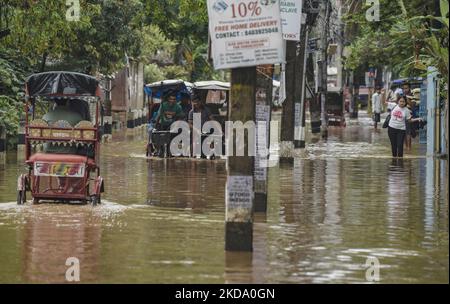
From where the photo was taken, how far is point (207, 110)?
31125 mm

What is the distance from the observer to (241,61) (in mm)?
12641

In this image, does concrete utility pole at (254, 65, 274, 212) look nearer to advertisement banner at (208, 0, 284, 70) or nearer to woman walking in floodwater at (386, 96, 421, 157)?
advertisement banner at (208, 0, 284, 70)

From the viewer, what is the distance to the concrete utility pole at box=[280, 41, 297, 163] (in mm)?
27812

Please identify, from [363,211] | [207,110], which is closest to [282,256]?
[363,211]

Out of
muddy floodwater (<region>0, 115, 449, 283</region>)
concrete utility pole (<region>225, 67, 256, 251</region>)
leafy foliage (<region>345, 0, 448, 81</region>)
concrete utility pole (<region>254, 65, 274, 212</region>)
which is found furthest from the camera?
concrete utility pole (<region>254, 65, 274, 212</region>)

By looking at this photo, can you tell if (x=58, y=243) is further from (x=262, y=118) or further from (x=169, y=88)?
(x=169, y=88)

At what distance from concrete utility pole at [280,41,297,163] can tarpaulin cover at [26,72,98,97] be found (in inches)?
388

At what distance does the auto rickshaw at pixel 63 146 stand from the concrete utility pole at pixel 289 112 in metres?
9.58

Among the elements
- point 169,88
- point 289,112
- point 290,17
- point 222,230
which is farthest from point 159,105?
point 222,230

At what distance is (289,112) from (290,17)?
4.52 m

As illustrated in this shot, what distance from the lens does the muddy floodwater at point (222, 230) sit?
1198cm

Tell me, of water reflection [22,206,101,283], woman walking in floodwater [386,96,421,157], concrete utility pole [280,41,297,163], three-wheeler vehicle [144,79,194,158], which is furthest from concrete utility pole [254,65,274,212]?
woman walking in floodwater [386,96,421,157]

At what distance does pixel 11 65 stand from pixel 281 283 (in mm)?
23153

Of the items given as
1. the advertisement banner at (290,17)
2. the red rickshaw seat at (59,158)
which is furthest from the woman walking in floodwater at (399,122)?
the red rickshaw seat at (59,158)
